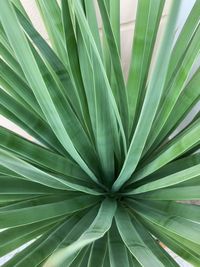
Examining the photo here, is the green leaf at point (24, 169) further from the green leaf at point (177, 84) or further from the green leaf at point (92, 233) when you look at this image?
the green leaf at point (177, 84)

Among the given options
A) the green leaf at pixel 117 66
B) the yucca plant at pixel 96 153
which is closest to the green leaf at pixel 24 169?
the yucca plant at pixel 96 153

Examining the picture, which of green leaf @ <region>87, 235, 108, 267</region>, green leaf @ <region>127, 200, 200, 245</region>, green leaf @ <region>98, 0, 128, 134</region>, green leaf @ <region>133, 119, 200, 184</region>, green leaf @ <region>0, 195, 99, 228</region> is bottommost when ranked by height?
green leaf @ <region>87, 235, 108, 267</region>

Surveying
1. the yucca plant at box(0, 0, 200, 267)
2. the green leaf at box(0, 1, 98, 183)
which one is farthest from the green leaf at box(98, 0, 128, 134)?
the green leaf at box(0, 1, 98, 183)

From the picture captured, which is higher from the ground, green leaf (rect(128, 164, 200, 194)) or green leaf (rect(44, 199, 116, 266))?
green leaf (rect(128, 164, 200, 194))

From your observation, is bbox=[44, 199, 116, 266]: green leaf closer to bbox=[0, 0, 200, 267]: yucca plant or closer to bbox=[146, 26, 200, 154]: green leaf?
bbox=[0, 0, 200, 267]: yucca plant

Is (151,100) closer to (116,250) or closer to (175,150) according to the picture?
(175,150)

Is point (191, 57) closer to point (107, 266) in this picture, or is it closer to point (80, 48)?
point (80, 48)

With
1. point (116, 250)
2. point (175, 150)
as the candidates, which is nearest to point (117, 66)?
point (175, 150)

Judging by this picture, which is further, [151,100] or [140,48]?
[140,48]

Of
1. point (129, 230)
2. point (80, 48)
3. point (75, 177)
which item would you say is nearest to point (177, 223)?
point (129, 230)
